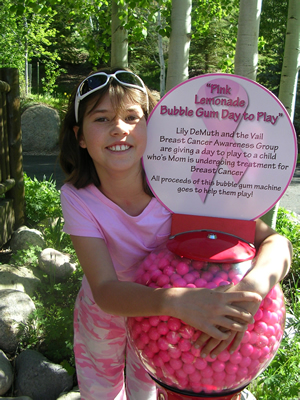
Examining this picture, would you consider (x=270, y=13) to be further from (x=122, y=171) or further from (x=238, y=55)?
(x=122, y=171)

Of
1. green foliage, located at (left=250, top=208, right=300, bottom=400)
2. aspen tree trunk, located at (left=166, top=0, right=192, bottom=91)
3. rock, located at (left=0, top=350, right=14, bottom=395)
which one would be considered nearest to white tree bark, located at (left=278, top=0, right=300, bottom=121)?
aspen tree trunk, located at (left=166, top=0, right=192, bottom=91)

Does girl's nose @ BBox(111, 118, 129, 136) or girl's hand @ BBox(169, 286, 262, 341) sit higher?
girl's nose @ BBox(111, 118, 129, 136)

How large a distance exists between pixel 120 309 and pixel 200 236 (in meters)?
0.37

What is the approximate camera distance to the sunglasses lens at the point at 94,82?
1.43 metres

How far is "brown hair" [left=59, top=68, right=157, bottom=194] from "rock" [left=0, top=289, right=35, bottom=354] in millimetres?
1474

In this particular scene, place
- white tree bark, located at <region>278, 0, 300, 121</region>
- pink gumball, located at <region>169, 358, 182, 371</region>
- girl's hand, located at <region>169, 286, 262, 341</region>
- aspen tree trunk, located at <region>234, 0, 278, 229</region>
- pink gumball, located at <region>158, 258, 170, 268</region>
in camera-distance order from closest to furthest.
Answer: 1. girl's hand, located at <region>169, 286, 262, 341</region>
2. pink gumball, located at <region>169, 358, 182, 371</region>
3. pink gumball, located at <region>158, 258, 170, 268</region>
4. aspen tree trunk, located at <region>234, 0, 278, 229</region>
5. white tree bark, located at <region>278, 0, 300, 121</region>

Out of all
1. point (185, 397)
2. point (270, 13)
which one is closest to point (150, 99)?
point (185, 397)

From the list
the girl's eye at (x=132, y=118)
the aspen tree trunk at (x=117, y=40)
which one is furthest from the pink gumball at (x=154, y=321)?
the aspen tree trunk at (x=117, y=40)

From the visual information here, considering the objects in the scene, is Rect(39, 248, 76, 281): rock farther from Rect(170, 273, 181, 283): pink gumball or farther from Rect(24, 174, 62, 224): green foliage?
Rect(170, 273, 181, 283): pink gumball

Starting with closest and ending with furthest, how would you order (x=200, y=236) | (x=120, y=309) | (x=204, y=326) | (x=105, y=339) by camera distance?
(x=204, y=326) → (x=120, y=309) → (x=200, y=236) → (x=105, y=339)

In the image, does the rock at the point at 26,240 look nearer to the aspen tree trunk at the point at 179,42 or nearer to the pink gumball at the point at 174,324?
the aspen tree trunk at the point at 179,42

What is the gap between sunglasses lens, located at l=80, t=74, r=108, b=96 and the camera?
143 centimetres

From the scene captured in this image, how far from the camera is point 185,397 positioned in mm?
1243

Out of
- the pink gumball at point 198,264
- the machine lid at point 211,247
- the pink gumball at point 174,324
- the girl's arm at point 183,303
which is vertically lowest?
the pink gumball at point 174,324
